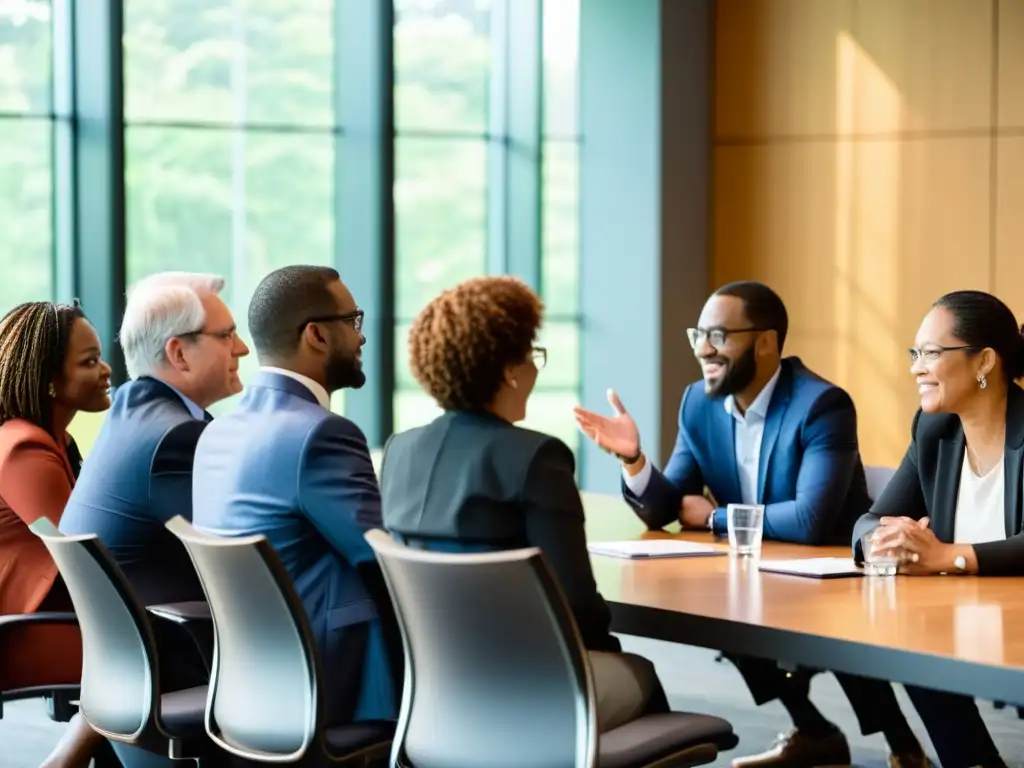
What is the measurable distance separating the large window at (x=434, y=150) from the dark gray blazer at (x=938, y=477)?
228 inches

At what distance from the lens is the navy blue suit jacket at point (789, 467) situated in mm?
4223

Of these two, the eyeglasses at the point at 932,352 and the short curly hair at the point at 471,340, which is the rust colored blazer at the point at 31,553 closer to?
the short curly hair at the point at 471,340

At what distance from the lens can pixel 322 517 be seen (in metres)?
3.12

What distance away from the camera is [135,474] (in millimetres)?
3672

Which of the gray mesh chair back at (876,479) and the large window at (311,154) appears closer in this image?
the gray mesh chair back at (876,479)

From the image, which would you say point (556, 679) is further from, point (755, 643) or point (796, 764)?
point (796, 764)

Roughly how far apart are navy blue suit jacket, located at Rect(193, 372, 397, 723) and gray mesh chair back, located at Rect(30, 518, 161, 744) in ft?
0.88

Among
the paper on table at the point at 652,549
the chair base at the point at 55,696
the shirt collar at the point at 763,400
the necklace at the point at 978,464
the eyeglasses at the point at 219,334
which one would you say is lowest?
the chair base at the point at 55,696

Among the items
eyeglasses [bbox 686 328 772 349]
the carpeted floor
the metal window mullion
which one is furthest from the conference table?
the metal window mullion

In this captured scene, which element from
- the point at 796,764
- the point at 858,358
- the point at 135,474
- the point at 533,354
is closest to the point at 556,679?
the point at 533,354

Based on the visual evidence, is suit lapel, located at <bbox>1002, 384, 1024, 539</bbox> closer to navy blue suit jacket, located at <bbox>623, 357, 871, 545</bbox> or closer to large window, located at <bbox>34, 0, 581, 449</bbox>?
navy blue suit jacket, located at <bbox>623, 357, 871, 545</bbox>

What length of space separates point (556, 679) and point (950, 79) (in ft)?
21.0

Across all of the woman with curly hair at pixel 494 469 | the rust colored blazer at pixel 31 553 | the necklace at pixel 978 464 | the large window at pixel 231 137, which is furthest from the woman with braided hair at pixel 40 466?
the large window at pixel 231 137

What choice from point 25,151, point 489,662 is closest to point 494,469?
point 489,662
